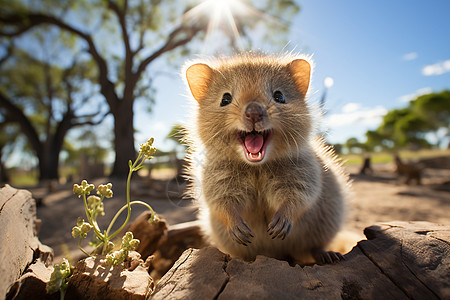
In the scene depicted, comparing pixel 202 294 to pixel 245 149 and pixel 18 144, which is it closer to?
pixel 245 149

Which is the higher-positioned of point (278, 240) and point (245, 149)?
point (245, 149)

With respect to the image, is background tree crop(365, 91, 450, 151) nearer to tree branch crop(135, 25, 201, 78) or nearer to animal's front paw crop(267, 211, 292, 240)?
tree branch crop(135, 25, 201, 78)

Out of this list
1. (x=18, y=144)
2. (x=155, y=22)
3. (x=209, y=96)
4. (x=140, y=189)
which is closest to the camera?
(x=209, y=96)

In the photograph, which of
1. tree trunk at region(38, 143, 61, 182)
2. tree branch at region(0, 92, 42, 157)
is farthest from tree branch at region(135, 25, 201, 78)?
tree trunk at region(38, 143, 61, 182)

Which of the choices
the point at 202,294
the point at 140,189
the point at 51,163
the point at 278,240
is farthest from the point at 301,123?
the point at 51,163

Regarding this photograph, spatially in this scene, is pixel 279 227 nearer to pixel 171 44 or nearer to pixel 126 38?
pixel 171 44

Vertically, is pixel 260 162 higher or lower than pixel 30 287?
higher

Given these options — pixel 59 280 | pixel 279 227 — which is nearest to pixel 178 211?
pixel 279 227
